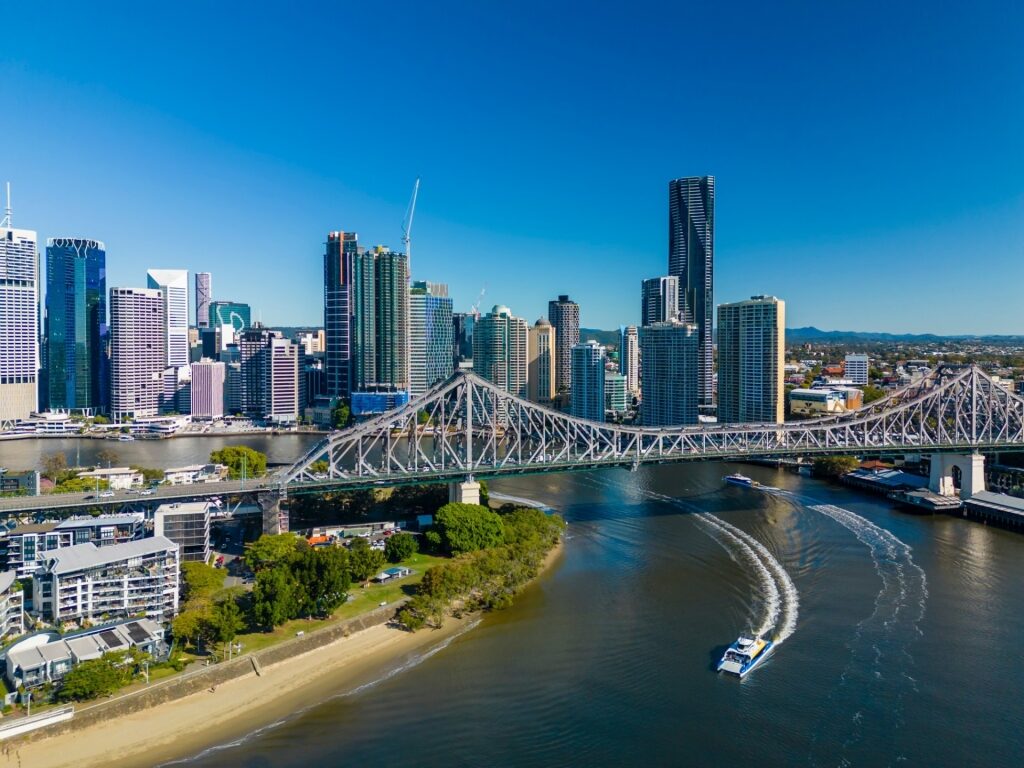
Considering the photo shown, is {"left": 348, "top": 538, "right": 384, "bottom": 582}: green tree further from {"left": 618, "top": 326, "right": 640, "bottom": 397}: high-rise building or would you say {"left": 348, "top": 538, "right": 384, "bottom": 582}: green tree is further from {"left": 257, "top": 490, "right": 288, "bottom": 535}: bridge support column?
{"left": 618, "top": 326, "right": 640, "bottom": 397}: high-rise building

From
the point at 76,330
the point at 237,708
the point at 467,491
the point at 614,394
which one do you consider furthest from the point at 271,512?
the point at 76,330

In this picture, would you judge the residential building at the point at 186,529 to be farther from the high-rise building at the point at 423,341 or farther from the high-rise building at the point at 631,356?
the high-rise building at the point at 631,356

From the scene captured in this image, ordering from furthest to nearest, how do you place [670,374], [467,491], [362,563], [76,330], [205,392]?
1. [76,330]
2. [205,392]
3. [670,374]
4. [467,491]
5. [362,563]

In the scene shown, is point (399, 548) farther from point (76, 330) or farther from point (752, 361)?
point (76, 330)

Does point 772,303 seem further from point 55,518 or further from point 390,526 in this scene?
point 55,518

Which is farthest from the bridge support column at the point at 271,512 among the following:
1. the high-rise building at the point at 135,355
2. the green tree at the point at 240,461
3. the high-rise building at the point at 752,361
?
the high-rise building at the point at 135,355

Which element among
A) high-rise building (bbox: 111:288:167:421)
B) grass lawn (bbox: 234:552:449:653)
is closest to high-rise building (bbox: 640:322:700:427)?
grass lawn (bbox: 234:552:449:653)

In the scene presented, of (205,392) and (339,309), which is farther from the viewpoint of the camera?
(205,392)

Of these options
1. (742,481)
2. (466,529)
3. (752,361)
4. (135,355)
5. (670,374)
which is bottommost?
(742,481)
